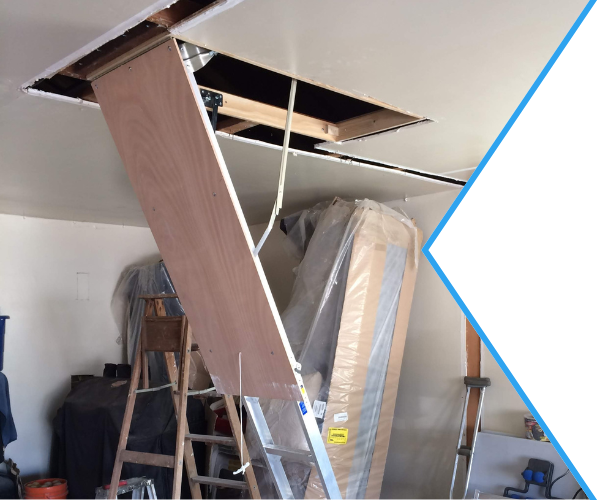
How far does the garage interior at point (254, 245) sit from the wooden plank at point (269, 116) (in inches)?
0.4

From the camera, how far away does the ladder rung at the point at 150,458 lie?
236 centimetres

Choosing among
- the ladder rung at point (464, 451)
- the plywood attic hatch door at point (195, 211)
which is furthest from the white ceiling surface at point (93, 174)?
the ladder rung at point (464, 451)

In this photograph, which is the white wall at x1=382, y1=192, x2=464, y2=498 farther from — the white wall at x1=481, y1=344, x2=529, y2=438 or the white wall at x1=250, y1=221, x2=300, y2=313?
the white wall at x1=250, y1=221, x2=300, y2=313

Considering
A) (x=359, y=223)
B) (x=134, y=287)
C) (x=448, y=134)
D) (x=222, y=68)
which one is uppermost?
(x=222, y=68)

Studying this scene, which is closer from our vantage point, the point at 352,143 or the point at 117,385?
the point at 352,143

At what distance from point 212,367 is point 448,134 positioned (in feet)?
4.37

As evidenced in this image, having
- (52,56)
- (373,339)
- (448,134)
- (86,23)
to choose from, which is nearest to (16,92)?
(52,56)

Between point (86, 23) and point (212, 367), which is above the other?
point (86, 23)

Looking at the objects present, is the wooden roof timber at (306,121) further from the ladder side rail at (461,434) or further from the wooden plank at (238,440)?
the ladder side rail at (461,434)

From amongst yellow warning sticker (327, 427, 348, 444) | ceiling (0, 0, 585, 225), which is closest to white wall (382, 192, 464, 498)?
yellow warning sticker (327, 427, 348, 444)

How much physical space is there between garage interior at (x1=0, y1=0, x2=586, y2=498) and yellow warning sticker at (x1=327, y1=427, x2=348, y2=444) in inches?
0.6

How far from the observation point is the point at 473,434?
292cm

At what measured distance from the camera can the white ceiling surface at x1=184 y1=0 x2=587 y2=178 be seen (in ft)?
4.42

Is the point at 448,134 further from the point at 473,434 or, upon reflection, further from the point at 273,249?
the point at 273,249
